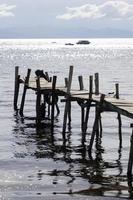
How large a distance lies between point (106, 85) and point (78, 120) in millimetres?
27488

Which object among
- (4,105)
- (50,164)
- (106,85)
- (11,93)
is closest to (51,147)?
(50,164)

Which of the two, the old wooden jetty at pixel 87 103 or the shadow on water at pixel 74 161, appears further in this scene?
the old wooden jetty at pixel 87 103

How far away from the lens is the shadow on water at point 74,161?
19.2 meters

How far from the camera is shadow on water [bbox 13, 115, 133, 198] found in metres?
19.2

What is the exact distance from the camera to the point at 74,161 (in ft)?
77.1

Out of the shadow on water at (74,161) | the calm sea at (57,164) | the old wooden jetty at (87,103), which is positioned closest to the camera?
the calm sea at (57,164)

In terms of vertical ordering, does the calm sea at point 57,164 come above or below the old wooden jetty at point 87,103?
below

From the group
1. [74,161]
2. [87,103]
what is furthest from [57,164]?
[87,103]

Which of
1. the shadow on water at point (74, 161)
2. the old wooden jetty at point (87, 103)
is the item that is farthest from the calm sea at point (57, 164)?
the old wooden jetty at point (87, 103)

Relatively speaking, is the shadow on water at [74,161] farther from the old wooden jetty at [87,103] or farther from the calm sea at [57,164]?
the old wooden jetty at [87,103]

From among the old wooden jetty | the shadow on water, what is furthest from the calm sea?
the old wooden jetty

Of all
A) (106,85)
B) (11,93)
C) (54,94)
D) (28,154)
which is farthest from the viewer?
(106,85)

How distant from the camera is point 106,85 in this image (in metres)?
62.8

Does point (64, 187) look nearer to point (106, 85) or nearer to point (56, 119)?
point (56, 119)
